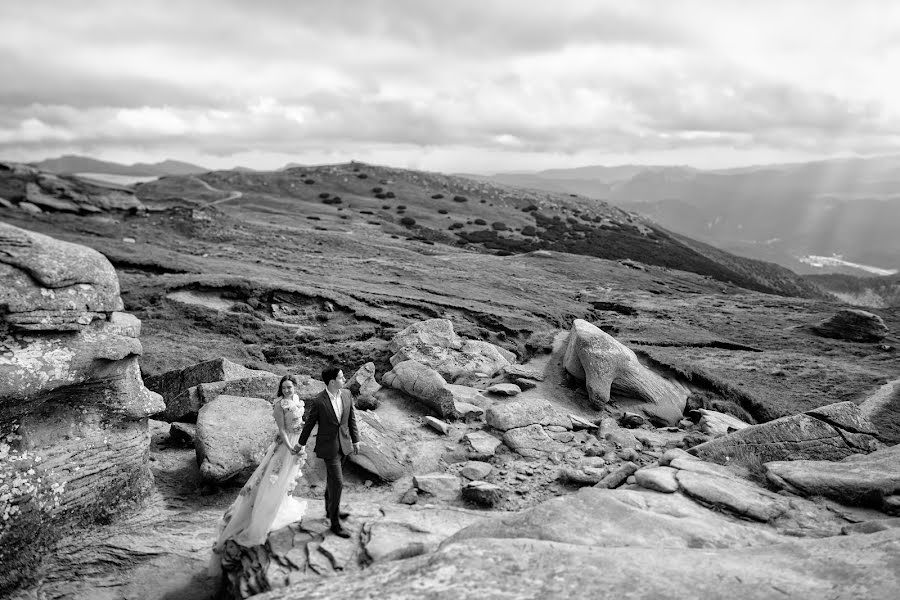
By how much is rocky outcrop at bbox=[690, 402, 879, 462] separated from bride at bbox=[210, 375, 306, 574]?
8719mm

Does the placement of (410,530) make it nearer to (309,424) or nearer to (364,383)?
(309,424)

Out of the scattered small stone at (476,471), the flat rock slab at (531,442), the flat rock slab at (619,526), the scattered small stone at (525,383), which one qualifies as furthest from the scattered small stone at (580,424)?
the flat rock slab at (619,526)

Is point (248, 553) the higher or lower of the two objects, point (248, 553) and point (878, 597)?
the lower

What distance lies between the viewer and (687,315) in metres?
44.0

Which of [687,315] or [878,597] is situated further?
[687,315]

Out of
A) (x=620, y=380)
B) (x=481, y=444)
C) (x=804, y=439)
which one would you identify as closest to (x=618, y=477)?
(x=481, y=444)

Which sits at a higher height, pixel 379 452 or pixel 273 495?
pixel 273 495

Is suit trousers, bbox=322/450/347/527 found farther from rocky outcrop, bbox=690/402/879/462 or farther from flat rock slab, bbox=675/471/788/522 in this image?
rocky outcrop, bbox=690/402/879/462

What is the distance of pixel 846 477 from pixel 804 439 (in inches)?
104

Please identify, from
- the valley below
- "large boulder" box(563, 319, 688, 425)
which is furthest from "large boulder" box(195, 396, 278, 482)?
"large boulder" box(563, 319, 688, 425)

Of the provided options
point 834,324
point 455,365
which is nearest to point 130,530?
point 455,365

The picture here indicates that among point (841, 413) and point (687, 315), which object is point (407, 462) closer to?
point (841, 413)

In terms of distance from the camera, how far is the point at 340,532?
887cm

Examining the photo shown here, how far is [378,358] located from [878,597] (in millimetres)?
16994
